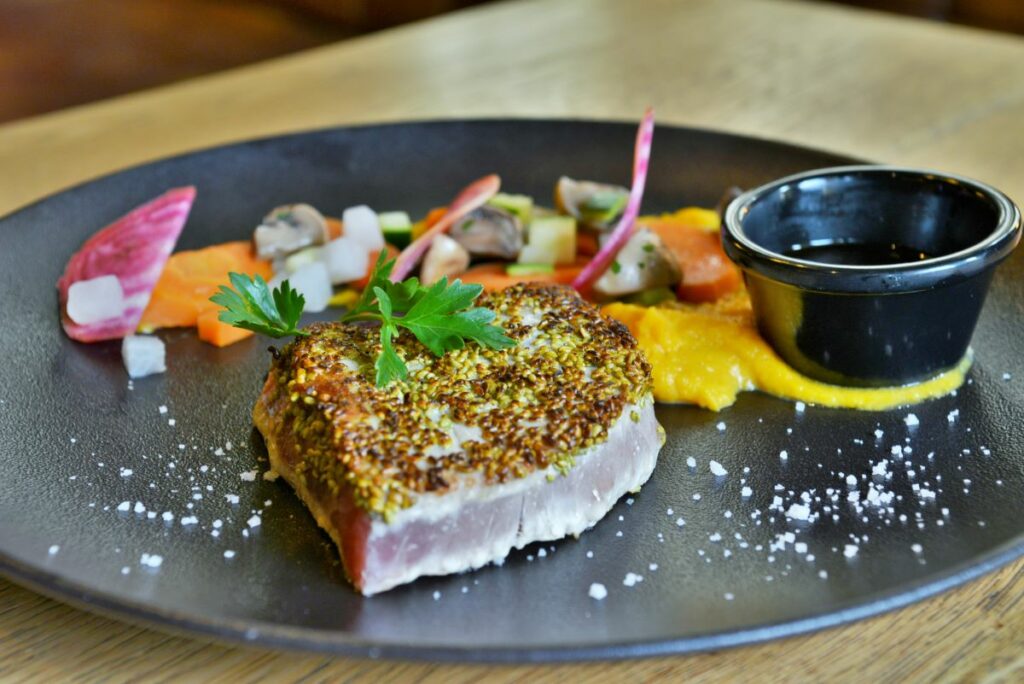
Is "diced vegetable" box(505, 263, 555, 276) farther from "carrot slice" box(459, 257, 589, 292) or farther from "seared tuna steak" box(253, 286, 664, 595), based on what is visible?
"seared tuna steak" box(253, 286, 664, 595)

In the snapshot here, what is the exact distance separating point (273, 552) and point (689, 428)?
868 millimetres

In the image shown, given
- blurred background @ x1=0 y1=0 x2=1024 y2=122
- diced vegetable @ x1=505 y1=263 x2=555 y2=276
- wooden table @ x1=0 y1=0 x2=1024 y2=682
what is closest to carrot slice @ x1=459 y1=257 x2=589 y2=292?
diced vegetable @ x1=505 y1=263 x2=555 y2=276

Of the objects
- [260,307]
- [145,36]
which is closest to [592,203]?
[260,307]

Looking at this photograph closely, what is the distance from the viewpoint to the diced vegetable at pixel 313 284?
275 centimetres

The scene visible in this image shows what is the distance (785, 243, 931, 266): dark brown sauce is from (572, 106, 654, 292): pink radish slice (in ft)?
1.50

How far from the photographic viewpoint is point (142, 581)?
1.72 m

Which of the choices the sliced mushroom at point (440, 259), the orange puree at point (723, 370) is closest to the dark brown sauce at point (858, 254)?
the orange puree at point (723, 370)

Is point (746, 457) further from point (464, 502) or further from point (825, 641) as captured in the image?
point (464, 502)

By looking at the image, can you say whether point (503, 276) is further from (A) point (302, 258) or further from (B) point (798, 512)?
(B) point (798, 512)

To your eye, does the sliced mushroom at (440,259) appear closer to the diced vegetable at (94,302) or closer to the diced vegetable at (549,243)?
the diced vegetable at (549,243)

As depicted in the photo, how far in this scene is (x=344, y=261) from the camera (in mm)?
2820

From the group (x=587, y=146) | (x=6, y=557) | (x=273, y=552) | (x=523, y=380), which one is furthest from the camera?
(x=587, y=146)

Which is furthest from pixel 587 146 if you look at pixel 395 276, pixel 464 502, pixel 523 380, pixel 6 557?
pixel 6 557

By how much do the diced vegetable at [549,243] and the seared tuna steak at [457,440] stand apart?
713 mm
